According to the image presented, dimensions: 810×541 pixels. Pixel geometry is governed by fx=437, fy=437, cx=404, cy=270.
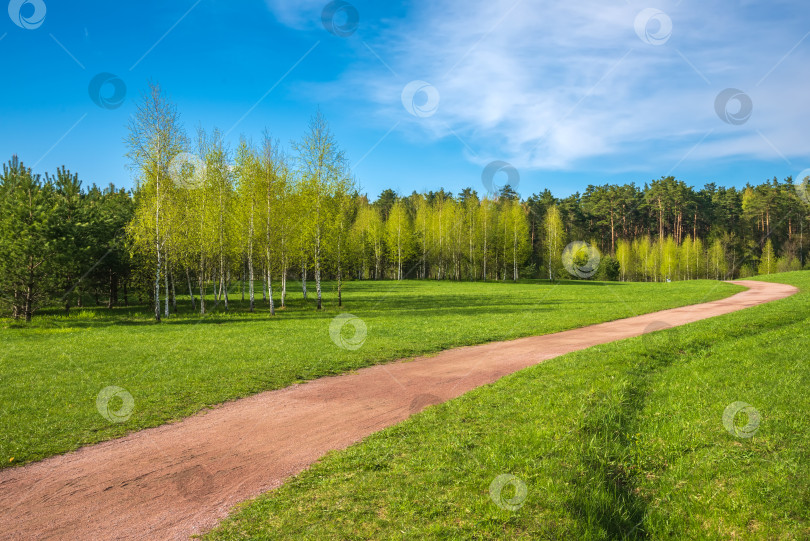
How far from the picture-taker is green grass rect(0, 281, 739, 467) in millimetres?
9922

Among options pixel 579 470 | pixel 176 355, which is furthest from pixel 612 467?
pixel 176 355

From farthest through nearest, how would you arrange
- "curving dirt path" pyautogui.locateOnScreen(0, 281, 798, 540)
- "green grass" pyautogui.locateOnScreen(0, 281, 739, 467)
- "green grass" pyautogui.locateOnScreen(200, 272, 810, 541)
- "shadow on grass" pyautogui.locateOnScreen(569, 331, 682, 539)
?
"green grass" pyautogui.locateOnScreen(0, 281, 739, 467), "curving dirt path" pyautogui.locateOnScreen(0, 281, 798, 540), "shadow on grass" pyautogui.locateOnScreen(569, 331, 682, 539), "green grass" pyautogui.locateOnScreen(200, 272, 810, 541)

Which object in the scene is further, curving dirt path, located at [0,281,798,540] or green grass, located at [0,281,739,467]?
green grass, located at [0,281,739,467]

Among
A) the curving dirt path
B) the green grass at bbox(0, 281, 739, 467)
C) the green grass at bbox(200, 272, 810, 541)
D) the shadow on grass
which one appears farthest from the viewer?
the green grass at bbox(0, 281, 739, 467)

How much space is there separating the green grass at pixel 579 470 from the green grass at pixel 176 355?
5.65 meters

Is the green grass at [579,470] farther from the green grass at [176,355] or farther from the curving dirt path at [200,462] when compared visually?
the green grass at [176,355]

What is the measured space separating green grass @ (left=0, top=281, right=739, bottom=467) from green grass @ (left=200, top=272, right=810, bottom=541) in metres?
5.65

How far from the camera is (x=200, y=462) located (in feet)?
25.2

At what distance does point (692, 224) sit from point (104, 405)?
12750 cm

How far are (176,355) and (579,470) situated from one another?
1585 cm

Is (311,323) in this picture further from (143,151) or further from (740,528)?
(740,528)

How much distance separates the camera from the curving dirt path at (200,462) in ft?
19.5

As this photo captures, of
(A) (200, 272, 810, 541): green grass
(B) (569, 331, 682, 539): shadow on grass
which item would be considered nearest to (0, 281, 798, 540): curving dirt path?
(A) (200, 272, 810, 541): green grass

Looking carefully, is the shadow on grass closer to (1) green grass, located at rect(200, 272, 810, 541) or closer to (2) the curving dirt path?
(1) green grass, located at rect(200, 272, 810, 541)
